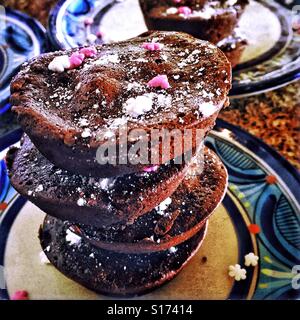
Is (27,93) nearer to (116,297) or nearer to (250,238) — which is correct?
(116,297)

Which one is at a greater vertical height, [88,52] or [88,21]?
[88,52]

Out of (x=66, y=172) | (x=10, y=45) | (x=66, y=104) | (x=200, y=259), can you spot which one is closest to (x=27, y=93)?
(x=66, y=104)

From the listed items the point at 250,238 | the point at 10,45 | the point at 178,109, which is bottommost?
the point at 250,238

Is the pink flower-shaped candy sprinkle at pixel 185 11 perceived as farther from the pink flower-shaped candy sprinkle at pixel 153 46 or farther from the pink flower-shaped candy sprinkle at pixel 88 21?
the pink flower-shaped candy sprinkle at pixel 153 46

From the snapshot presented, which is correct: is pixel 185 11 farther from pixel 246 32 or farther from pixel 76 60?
pixel 76 60

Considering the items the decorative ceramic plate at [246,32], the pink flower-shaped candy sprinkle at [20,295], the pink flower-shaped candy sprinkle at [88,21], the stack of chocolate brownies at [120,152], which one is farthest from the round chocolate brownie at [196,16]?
the pink flower-shaped candy sprinkle at [20,295]

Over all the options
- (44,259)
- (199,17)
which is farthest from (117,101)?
(199,17)
